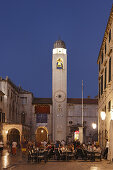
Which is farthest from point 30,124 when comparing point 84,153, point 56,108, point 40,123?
point 84,153

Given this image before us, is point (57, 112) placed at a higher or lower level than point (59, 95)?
lower

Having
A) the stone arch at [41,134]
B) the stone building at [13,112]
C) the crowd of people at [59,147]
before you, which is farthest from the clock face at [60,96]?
the crowd of people at [59,147]

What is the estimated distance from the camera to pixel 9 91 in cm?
5409

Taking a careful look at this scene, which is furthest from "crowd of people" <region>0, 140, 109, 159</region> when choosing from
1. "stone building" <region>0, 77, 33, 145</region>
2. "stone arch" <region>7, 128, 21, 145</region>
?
"stone arch" <region>7, 128, 21, 145</region>

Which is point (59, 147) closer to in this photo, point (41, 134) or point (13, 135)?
point (13, 135)

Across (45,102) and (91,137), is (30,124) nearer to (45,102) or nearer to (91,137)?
(45,102)

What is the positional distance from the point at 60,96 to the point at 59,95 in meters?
0.27

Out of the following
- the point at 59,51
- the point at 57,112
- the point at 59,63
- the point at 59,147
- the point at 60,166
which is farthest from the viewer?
the point at 59,51

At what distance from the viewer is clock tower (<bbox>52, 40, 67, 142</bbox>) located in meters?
61.2

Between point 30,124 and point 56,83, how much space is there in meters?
9.30

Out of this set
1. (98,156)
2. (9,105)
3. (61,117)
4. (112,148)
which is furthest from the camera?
(61,117)

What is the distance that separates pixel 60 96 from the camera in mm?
62156

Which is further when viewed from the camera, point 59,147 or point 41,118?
point 41,118

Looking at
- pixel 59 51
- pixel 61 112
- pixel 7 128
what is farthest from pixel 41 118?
pixel 7 128
